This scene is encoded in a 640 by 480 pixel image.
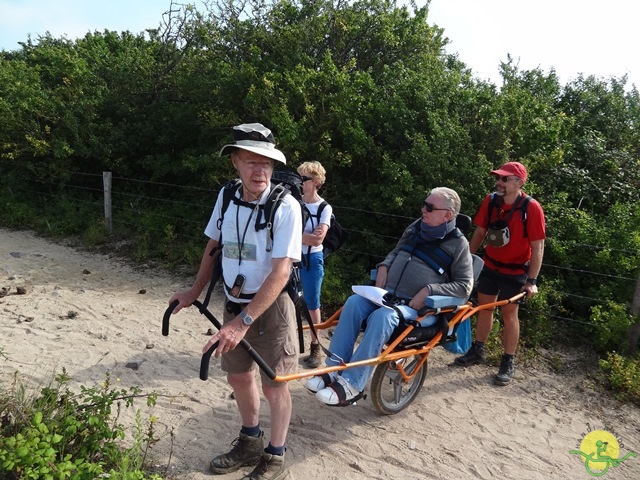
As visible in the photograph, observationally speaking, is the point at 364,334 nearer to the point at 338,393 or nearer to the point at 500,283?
the point at 338,393

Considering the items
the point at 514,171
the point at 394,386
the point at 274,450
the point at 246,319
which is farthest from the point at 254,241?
the point at 514,171

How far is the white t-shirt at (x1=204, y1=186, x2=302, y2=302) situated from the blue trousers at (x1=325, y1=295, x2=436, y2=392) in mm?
994

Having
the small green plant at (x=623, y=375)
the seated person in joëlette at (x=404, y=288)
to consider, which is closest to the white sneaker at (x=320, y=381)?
the seated person in joëlette at (x=404, y=288)

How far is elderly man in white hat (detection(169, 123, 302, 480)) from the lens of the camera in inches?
103

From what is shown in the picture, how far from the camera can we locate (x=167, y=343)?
519cm

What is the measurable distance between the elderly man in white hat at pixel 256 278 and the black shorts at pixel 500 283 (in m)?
2.43

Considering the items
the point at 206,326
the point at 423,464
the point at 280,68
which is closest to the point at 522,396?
the point at 423,464

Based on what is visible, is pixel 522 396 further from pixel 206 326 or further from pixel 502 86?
pixel 502 86

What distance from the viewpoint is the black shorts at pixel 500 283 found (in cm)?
450

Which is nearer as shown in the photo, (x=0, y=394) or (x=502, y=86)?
(x=0, y=394)

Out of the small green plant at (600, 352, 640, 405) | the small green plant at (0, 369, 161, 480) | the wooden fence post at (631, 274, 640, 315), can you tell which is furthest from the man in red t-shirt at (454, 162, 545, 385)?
the small green plant at (0, 369, 161, 480)

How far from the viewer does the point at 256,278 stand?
2758 millimetres

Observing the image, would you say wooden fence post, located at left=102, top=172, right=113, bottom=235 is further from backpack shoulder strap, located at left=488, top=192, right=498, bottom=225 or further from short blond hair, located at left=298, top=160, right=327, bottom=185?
backpack shoulder strap, located at left=488, top=192, right=498, bottom=225

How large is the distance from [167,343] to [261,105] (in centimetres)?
425
